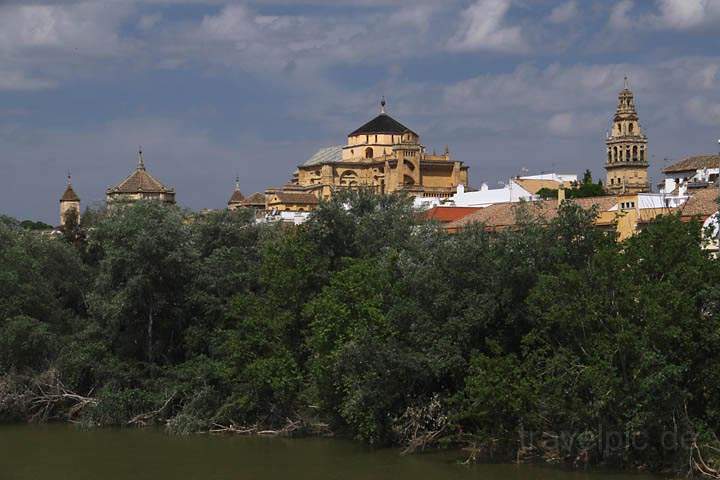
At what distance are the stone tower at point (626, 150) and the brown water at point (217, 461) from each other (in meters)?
75.0

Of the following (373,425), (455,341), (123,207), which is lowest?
(373,425)

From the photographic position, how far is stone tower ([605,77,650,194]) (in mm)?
104625

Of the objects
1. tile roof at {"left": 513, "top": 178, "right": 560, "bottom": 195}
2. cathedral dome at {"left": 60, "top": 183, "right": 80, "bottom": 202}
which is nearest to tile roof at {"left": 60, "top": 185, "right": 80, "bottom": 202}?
cathedral dome at {"left": 60, "top": 183, "right": 80, "bottom": 202}

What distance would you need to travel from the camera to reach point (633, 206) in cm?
4794

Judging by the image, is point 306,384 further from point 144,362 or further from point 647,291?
point 647,291

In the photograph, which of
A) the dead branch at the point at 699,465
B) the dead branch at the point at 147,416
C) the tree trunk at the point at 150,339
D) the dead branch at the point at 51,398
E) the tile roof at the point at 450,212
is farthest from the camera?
the tile roof at the point at 450,212

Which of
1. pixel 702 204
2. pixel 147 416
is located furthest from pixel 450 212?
pixel 147 416

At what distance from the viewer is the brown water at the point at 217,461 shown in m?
28.0

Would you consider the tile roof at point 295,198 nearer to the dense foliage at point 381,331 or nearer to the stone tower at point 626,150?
the stone tower at point 626,150

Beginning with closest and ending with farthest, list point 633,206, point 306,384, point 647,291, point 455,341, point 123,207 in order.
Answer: point 647,291 → point 455,341 → point 306,384 → point 123,207 → point 633,206

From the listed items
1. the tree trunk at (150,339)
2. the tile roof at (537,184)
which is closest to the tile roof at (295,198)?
the tile roof at (537,184)

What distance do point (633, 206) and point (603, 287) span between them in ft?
71.5

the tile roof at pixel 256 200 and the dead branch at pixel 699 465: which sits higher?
the tile roof at pixel 256 200

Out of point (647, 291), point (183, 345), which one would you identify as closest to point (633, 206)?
point (183, 345)
